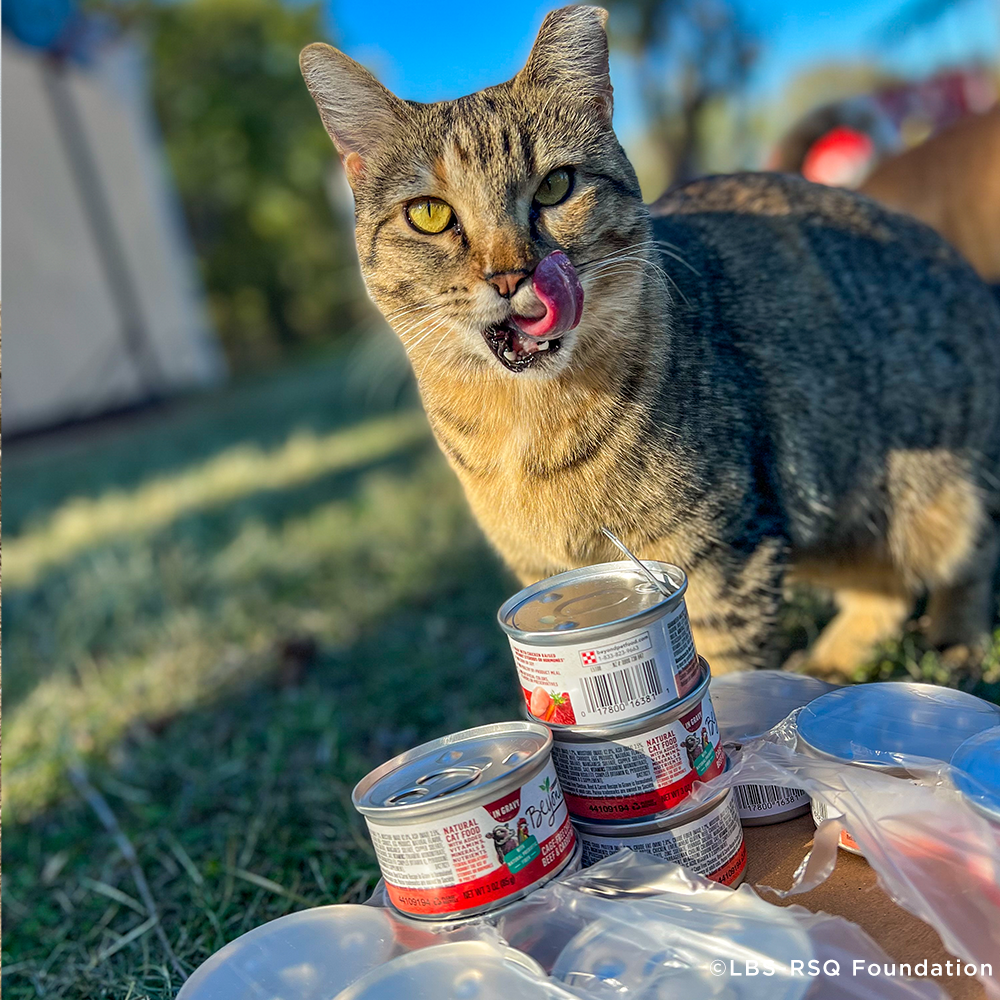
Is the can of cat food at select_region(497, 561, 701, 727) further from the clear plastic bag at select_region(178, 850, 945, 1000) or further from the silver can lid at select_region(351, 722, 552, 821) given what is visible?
the clear plastic bag at select_region(178, 850, 945, 1000)

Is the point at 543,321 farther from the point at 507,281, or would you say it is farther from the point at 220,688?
the point at 220,688

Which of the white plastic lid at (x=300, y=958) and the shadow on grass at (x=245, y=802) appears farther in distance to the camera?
the shadow on grass at (x=245, y=802)

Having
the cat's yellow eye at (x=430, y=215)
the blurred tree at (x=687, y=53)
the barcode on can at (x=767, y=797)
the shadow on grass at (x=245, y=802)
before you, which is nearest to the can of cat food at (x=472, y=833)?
the barcode on can at (x=767, y=797)

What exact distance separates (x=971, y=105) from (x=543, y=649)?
695cm

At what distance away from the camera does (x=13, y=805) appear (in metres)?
2.46

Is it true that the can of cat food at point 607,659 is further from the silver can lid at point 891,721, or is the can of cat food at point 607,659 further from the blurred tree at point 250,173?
the blurred tree at point 250,173

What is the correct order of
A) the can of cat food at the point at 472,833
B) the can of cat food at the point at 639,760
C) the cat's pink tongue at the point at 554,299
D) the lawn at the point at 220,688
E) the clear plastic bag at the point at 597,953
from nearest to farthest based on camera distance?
1. the clear plastic bag at the point at 597,953
2. the can of cat food at the point at 472,833
3. the can of cat food at the point at 639,760
4. the cat's pink tongue at the point at 554,299
5. the lawn at the point at 220,688

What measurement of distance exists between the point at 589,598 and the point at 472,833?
0.43 metres

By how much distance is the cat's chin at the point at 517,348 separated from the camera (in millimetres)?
1582

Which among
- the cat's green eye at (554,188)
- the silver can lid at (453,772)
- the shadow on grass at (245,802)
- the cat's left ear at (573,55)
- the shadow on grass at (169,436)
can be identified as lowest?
the shadow on grass at (245,802)

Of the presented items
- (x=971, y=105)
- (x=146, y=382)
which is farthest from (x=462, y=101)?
(x=146, y=382)

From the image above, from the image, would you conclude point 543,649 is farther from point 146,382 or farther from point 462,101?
point 146,382

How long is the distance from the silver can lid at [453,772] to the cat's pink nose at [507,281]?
70 centimetres

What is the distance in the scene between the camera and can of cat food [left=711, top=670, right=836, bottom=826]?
1.47 meters
